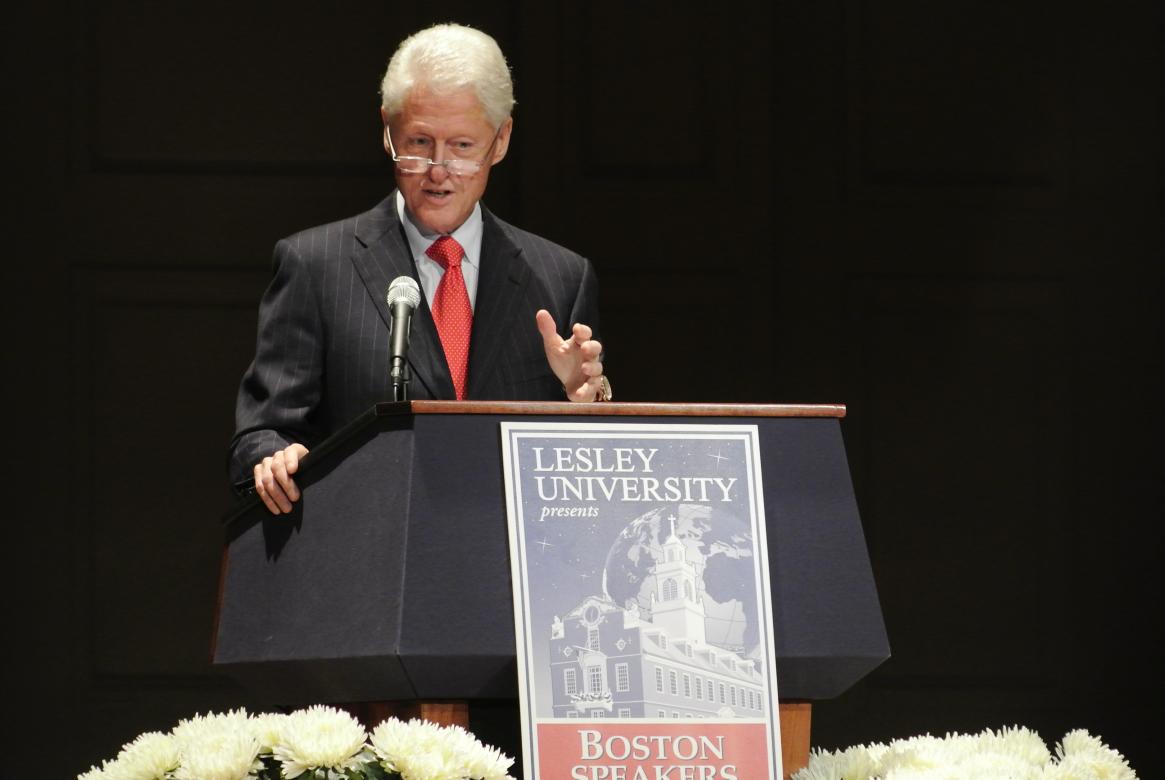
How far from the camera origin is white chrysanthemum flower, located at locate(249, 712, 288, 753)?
1.69 m

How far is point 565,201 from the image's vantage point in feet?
14.1

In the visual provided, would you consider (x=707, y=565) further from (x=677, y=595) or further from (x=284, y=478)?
(x=284, y=478)

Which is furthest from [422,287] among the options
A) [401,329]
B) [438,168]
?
[401,329]

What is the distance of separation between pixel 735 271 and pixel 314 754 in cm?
284

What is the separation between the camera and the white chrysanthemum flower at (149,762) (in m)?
1.69

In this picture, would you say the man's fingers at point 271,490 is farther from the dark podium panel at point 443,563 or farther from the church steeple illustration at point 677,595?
the church steeple illustration at point 677,595

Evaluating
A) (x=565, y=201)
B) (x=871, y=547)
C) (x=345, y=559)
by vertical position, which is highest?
(x=565, y=201)

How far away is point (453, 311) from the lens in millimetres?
2471

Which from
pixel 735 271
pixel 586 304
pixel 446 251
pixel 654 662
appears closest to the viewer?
pixel 654 662

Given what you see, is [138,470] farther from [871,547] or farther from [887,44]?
[887,44]

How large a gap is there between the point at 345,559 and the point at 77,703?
2448 millimetres

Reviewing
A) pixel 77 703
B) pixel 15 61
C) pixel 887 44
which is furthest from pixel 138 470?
pixel 887 44

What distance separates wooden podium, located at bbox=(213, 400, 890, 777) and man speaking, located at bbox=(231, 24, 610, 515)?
367mm

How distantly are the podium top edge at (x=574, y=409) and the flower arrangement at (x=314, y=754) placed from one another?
33 centimetres
